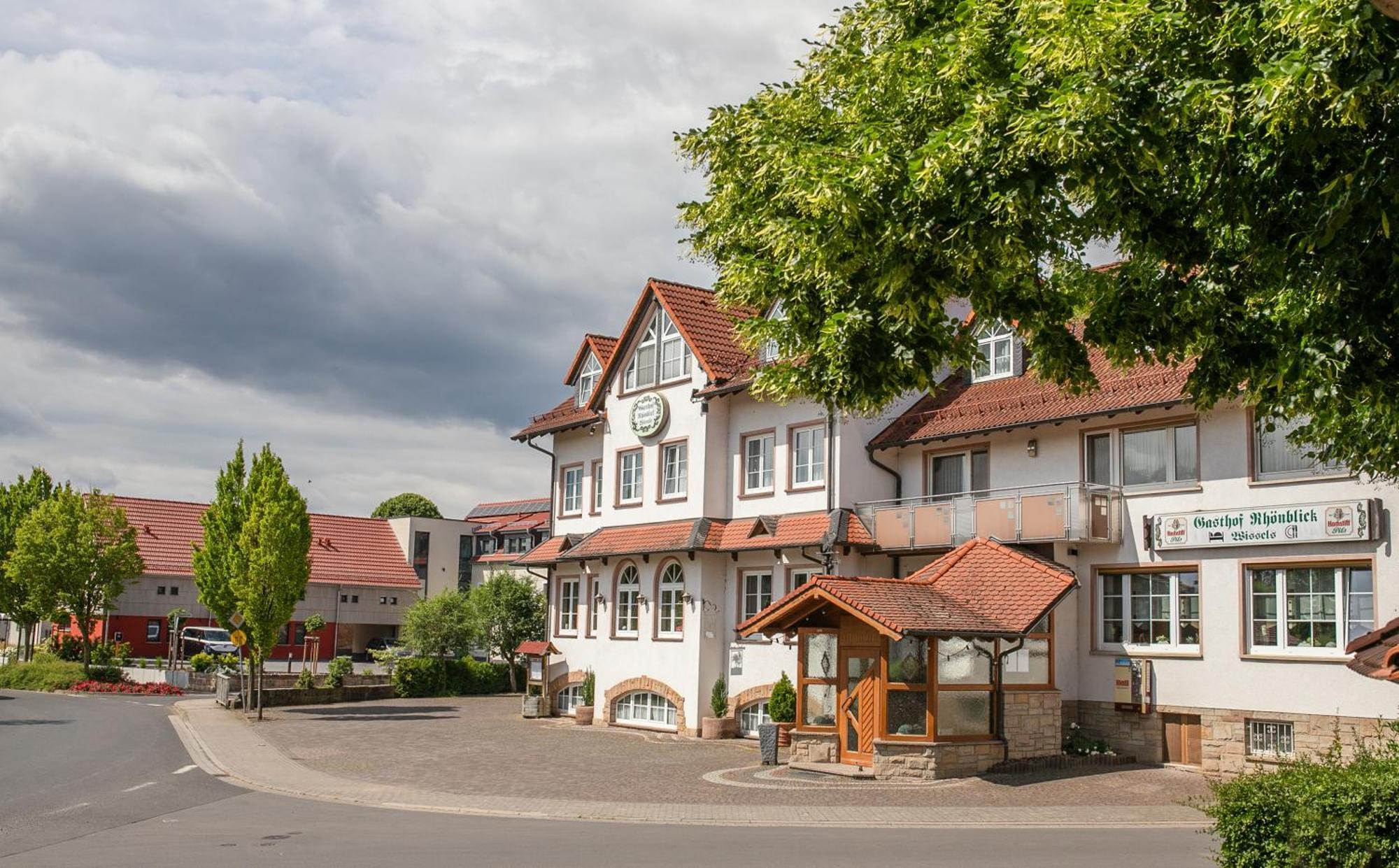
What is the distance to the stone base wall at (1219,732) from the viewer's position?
66.9 ft

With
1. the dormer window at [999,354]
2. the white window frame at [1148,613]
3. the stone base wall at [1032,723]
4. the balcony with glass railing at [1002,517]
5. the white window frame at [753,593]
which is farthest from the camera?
the white window frame at [753,593]

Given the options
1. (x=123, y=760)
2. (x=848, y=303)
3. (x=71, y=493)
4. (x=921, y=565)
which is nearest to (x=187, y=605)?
(x=71, y=493)

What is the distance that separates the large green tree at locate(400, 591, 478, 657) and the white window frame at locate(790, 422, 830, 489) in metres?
19.1

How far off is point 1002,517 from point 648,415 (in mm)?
10918

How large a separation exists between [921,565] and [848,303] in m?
16.0

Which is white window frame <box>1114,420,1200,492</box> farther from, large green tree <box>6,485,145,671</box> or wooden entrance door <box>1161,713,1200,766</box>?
large green tree <box>6,485,145,671</box>

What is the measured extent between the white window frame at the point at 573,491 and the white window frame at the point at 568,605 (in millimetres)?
1951

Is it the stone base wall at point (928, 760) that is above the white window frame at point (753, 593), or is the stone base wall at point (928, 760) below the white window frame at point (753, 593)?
below

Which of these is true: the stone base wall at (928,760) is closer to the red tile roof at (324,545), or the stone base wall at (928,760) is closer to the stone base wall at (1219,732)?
the stone base wall at (1219,732)

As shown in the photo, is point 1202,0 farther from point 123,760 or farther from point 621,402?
point 621,402

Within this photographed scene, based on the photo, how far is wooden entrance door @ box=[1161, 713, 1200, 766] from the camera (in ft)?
74.0

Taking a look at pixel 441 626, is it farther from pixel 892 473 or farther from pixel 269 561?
pixel 892 473

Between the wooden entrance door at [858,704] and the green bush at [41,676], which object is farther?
the green bush at [41,676]

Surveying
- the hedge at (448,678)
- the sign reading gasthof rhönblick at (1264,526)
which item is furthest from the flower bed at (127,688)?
the sign reading gasthof rhönblick at (1264,526)
